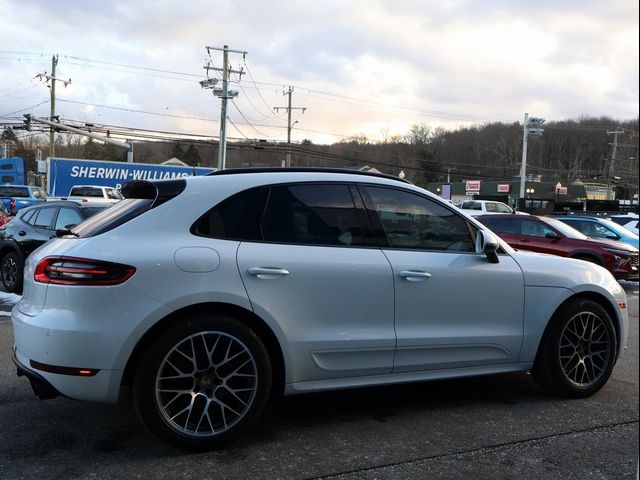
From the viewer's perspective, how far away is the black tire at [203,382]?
314cm

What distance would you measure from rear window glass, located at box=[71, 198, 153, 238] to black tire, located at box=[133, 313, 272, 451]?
0.73 metres

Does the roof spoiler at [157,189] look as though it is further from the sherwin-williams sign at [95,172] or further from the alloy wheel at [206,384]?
the sherwin-williams sign at [95,172]

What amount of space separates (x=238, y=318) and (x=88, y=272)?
2.92 ft

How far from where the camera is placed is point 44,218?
9.50m

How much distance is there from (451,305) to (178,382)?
1884mm

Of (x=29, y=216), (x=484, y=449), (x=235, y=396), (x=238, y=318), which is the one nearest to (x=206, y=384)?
(x=235, y=396)

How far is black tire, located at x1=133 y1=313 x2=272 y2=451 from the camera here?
314cm

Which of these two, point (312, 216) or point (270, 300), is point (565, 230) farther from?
point (270, 300)

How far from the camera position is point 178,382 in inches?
128

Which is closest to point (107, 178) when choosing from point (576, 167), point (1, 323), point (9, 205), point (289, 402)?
point (9, 205)

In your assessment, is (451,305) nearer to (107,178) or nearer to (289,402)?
(289,402)

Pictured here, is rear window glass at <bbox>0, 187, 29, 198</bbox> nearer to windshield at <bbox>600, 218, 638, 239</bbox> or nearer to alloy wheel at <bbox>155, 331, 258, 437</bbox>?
windshield at <bbox>600, 218, 638, 239</bbox>

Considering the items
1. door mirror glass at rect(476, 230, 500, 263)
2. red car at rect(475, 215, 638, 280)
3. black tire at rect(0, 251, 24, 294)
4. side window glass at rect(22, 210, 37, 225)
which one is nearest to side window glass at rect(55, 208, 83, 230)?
side window glass at rect(22, 210, 37, 225)

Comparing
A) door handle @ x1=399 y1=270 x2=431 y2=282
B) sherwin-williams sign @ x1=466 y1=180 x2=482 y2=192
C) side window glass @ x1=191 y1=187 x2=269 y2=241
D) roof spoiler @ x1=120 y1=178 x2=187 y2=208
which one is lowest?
door handle @ x1=399 y1=270 x2=431 y2=282
